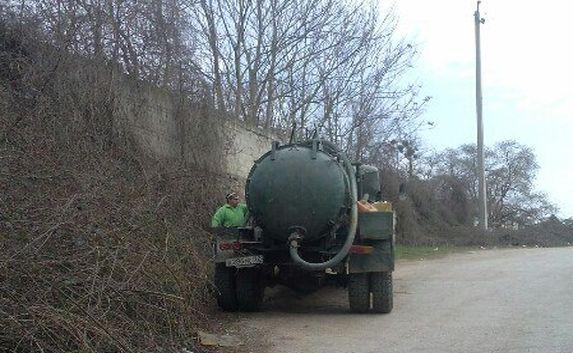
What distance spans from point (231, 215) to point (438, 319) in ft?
11.6

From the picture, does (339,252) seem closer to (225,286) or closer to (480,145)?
(225,286)

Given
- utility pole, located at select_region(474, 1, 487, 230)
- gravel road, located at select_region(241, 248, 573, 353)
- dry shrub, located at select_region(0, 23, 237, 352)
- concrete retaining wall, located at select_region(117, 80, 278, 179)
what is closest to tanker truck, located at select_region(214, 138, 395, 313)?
gravel road, located at select_region(241, 248, 573, 353)

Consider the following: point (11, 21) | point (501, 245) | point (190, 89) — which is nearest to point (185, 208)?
point (190, 89)

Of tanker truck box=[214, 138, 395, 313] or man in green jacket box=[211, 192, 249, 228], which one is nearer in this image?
tanker truck box=[214, 138, 395, 313]

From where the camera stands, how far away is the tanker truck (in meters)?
9.16

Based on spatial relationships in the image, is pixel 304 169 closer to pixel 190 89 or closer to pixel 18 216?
pixel 18 216

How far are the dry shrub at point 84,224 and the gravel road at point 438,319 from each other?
1.29 metres

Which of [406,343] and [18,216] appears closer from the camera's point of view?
[18,216]

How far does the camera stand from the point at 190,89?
13641mm

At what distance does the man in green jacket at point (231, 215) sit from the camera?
34.6 ft

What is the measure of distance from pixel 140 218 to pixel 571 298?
6896 mm

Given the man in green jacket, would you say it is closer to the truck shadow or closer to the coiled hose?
the truck shadow

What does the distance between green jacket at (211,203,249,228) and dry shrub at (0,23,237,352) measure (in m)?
0.41

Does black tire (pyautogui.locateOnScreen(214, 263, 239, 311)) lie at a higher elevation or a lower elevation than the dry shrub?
lower
